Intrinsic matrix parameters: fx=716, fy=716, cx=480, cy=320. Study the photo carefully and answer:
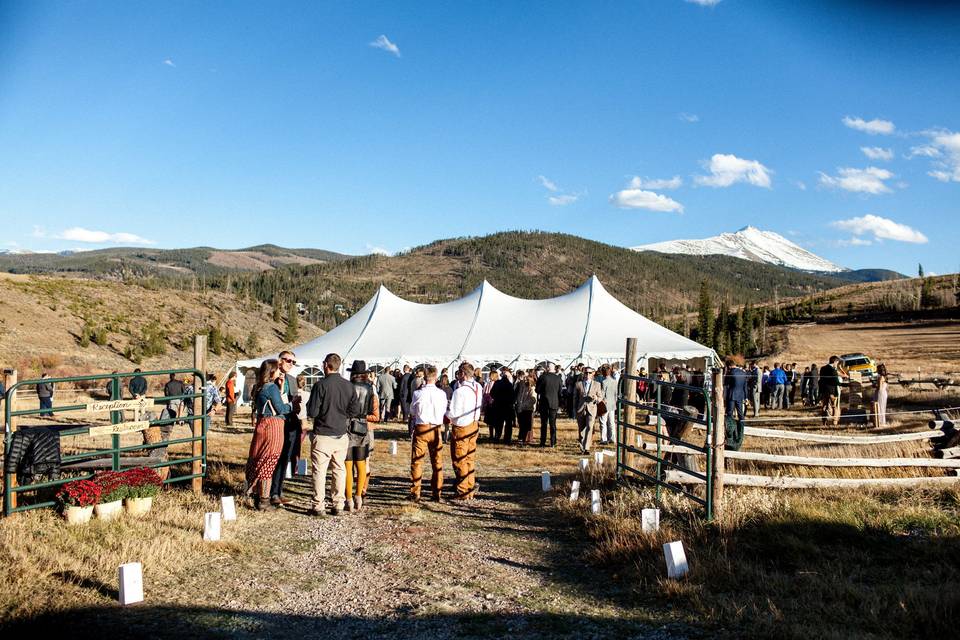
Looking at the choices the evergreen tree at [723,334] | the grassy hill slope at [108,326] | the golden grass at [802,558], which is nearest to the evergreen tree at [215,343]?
the grassy hill slope at [108,326]

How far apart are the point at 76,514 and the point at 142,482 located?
0.73 m

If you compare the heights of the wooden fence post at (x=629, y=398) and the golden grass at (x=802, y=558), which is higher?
the wooden fence post at (x=629, y=398)

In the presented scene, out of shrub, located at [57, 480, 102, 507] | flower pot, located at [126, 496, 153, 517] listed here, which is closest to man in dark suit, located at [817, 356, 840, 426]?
flower pot, located at [126, 496, 153, 517]

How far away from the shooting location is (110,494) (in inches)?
269

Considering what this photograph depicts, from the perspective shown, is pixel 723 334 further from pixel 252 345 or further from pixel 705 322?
pixel 252 345

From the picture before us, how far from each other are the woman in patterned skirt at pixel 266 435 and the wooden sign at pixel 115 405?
1.22 meters

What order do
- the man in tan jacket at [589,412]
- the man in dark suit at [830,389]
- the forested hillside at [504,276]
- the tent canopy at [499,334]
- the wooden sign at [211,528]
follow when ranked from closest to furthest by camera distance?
the wooden sign at [211,528]
the man in tan jacket at [589,412]
the man in dark suit at [830,389]
the tent canopy at [499,334]
the forested hillside at [504,276]

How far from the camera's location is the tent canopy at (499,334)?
21562 mm

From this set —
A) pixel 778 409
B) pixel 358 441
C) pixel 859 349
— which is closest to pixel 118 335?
pixel 778 409

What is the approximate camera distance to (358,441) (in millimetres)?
7949

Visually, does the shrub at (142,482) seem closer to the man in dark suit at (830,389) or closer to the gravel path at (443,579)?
the gravel path at (443,579)

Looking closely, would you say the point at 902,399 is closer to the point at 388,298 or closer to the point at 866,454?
the point at 866,454

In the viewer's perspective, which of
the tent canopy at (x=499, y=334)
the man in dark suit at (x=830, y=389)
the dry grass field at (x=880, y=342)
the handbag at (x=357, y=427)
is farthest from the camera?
the dry grass field at (x=880, y=342)

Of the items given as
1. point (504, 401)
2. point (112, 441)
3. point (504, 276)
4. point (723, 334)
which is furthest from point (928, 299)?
point (112, 441)
